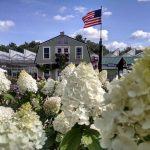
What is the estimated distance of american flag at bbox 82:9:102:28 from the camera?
29.8 meters

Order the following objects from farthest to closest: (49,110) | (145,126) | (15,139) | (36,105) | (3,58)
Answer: (3,58), (36,105), (49,110), (15,139), (145,126)

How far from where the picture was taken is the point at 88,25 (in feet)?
96.1

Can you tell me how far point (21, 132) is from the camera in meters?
2.51

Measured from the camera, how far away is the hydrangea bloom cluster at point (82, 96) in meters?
3.39

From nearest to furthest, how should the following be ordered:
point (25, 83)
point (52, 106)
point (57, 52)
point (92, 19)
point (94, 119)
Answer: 1. point (94, 119)
2. point (52, 106)
3. point (25, 83)
4. point (92, 19)
5. point (57, 52)

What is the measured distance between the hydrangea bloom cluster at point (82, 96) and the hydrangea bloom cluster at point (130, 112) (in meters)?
1.61

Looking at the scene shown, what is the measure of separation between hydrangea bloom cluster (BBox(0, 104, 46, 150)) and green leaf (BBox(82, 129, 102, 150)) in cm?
51

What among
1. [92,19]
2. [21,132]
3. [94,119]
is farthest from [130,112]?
→ [92,19]

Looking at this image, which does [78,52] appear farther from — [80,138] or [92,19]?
[80,138]

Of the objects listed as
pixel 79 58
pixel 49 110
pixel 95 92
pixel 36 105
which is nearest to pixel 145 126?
pixel 95 92

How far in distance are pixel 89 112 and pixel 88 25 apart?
26.1 meters

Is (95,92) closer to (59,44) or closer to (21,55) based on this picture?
(59,44)

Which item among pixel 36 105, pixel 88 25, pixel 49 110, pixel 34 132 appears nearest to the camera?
pixel 34 132

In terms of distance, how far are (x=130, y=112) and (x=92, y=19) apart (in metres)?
29.0
